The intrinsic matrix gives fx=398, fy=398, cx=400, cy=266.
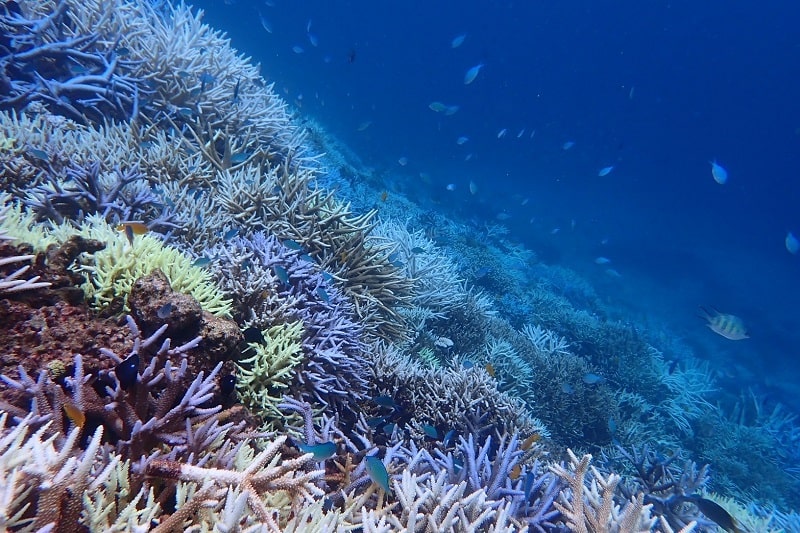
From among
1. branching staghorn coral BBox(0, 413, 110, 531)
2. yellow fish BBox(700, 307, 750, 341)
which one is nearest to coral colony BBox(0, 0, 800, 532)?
branching staghorn coral BBox(0, 413, 110, 531)

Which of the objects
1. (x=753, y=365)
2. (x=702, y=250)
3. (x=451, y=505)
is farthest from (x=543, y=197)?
(x=451, y=505)

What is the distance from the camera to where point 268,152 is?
604cm

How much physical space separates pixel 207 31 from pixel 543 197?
2209 inches

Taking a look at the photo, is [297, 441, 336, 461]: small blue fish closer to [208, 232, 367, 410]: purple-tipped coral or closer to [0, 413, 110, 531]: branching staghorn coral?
[208, 232, 367, 410]: purple-tipped coral

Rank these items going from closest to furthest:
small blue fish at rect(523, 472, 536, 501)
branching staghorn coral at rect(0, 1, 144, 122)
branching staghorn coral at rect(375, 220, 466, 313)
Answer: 1. small blue fish at rect(523, 472, 536, 501)
2. branching staghorn coral at rect(0, 1, 144, 122)
3. branching staghorn coral at rect(375, 220, 466, 313)

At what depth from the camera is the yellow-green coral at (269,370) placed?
2900mm

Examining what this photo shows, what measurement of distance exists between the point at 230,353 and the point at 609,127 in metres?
87.5

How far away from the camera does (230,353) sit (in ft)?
9.02

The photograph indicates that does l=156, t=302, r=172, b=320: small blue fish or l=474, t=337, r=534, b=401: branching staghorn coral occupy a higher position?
l=474, t=337, r=534, b=401: branching staghorn coral

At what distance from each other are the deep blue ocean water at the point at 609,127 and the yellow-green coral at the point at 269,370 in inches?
541

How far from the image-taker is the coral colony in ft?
6.00

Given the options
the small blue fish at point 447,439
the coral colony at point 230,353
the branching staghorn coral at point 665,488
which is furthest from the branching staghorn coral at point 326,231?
the branching staghorn coral at point 665,488

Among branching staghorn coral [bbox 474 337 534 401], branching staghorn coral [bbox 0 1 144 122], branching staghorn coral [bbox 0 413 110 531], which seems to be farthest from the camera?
branching staghorn coral [bbox 474 337 534 401]

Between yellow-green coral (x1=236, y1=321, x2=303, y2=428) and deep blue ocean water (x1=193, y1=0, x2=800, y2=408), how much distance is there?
1375 cm
